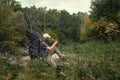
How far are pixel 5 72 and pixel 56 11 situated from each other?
10468 centimetres

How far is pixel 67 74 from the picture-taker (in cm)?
856

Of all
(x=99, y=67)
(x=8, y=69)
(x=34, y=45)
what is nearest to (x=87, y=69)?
(x=99, y=67)

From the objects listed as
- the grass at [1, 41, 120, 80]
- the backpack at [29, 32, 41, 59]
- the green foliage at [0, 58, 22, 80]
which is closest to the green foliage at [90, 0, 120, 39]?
the backpack at [29, 32, 41, 59]

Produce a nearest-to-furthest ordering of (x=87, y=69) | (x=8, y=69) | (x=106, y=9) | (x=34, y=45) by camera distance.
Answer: (x=87, y=69), (x=8, y=69), (x=34, y=45), (x=106, y=9)

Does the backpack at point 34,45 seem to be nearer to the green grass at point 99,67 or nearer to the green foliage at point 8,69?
the green foliage at point 8,69

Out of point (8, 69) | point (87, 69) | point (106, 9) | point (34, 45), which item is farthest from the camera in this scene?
point (106, 9)

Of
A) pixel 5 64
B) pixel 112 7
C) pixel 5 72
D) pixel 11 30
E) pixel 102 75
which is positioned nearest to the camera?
pixel 102 75

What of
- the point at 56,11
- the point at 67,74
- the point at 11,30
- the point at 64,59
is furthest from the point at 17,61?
the point at 56,11

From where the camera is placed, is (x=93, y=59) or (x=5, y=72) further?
(x=5, y=72)

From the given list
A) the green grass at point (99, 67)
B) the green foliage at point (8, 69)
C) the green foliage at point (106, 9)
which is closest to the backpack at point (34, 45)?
the green foliage at point (8, 69)

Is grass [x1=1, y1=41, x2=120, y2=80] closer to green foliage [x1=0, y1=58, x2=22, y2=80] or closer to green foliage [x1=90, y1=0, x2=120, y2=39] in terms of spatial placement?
green foliage [x1=0, y1=58, x2=22, y2=80]

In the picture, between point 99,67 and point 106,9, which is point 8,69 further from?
point 106,9

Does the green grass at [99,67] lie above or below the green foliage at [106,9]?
below

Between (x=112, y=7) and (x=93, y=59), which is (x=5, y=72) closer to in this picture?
(x=93, y=59)
